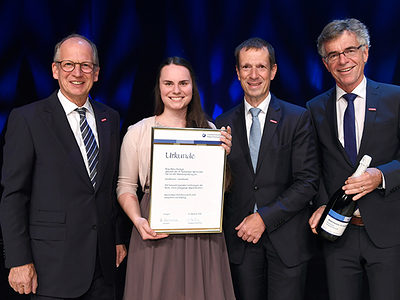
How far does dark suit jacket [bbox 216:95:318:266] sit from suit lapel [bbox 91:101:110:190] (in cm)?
71

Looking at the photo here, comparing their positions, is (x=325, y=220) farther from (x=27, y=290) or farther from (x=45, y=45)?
Answer: (x=45, y=45)

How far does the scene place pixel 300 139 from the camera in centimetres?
229

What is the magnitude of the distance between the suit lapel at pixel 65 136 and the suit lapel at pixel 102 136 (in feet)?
0.28

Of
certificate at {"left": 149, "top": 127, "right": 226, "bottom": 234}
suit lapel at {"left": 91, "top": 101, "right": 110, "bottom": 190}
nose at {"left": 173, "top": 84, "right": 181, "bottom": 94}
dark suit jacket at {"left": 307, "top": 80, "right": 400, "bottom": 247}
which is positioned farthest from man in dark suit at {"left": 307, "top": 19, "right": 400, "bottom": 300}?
suit lapel at {"left": 91, "top": 101, "right": 110, "bottom": 190}

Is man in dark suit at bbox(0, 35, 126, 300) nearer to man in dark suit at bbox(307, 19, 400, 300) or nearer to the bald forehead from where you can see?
the bald forehead

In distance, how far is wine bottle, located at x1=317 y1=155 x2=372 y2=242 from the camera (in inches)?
Result: 83.1

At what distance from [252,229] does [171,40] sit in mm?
2233

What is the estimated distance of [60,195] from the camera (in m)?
1.93

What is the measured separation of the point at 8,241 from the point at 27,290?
246mm

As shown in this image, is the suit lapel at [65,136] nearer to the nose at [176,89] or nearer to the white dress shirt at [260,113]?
the nose at [176,89]

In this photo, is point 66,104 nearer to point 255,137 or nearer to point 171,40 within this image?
point 255,137

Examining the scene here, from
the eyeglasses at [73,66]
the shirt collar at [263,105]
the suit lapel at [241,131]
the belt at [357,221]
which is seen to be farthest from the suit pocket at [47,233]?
the belt at [357,221]

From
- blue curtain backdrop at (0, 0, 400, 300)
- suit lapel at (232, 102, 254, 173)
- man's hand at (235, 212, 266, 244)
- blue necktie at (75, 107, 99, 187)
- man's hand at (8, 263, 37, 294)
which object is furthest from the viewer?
blue curtain backdrop at (0, 0, 400, 300)

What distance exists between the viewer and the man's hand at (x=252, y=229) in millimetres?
2186
